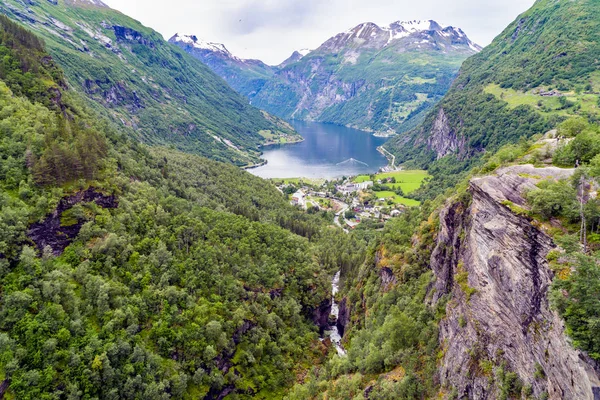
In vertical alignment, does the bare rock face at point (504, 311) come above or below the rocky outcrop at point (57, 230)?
above

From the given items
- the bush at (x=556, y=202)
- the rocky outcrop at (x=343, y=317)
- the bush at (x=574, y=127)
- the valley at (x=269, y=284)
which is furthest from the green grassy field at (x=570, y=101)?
the bush at (x=556, y=202)

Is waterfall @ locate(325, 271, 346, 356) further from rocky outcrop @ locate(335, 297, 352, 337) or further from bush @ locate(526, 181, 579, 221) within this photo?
bush @ locate(526, 181, 579, 221)

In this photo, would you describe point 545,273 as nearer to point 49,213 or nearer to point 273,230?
point 49,213

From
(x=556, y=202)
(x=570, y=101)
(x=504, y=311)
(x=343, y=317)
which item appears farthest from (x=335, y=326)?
(x=570, y=101)

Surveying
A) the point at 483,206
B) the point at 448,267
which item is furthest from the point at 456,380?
the point at 483,206

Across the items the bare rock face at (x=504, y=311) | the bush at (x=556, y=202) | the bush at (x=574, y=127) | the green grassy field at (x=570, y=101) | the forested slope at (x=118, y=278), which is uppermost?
the green grassy field at (x=570, y=101)

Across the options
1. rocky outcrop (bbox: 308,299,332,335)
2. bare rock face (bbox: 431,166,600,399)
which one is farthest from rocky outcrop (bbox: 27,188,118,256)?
bare rock face (bbox: 431,166,600,399)

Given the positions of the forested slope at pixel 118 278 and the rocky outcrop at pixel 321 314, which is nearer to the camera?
the forested slope at pixel 118 278

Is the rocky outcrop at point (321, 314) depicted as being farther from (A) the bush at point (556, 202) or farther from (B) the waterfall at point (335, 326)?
(A) the bush at point (556, 202)
